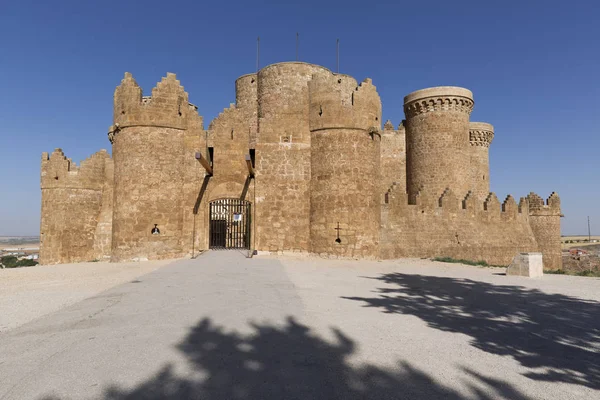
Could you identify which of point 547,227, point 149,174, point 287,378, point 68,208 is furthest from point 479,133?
point 287,378

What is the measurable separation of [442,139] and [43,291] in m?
20.1

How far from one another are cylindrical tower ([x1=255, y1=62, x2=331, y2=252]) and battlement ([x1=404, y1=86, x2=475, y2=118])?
8220 mm

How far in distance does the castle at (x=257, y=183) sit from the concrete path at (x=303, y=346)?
7.37 metres

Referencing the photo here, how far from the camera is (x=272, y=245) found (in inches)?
630

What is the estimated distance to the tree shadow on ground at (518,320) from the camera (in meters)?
4.11

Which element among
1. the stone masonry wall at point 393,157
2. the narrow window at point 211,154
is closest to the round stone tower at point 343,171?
the narrow window at point 211,154

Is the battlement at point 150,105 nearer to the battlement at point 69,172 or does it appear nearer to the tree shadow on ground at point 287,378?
the battlement at point 69,172

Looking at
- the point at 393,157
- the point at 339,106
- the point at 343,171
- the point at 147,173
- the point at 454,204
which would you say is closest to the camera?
the point at 147,173

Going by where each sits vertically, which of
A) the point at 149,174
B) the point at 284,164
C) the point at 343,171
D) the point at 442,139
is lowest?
the point at 149,174

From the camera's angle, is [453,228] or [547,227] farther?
[547,227]

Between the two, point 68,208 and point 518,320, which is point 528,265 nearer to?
point 518,320

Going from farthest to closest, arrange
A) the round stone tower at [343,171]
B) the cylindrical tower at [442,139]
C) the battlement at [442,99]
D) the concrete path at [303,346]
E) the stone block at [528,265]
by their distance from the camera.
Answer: the battlement at [442,99]
the cylindrical tower at [442,139]
the round stone tower at [343,171]
the stone block at [528,265]
the concrete path at [303,346]

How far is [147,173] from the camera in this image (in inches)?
594

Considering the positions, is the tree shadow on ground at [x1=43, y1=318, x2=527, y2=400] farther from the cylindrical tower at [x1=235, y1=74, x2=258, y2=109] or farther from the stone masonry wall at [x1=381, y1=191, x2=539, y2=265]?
the cylindrical tower at [x1=235, y1=74, x2=258, y2=109]
